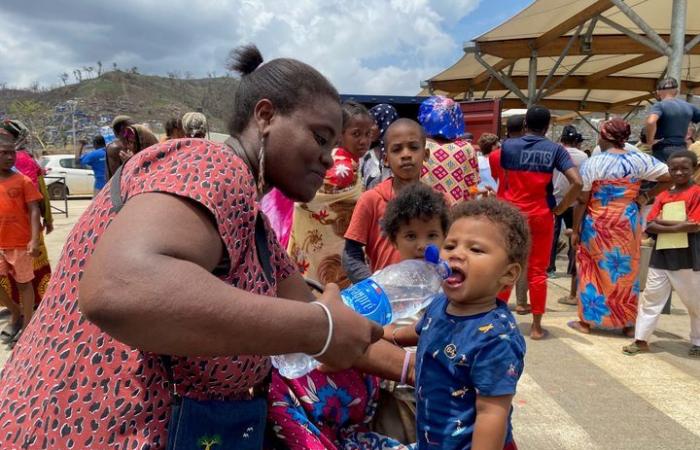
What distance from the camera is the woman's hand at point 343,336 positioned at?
1047mm

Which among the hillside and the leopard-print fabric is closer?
the leopard-print fabric

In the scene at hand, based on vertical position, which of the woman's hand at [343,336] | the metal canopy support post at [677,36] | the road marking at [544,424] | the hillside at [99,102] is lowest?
the road marking at [544,424]

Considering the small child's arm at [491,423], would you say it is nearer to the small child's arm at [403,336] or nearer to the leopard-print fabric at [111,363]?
the small child's arm at [403,336]

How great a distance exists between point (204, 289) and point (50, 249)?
9.25m

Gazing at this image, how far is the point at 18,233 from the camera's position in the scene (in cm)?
468

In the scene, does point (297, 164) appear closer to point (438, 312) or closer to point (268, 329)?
point (268, 329)

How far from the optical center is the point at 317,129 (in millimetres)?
1329

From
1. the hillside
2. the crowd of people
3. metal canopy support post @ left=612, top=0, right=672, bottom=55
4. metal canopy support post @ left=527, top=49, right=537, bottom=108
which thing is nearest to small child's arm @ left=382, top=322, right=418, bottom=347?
the crowd of people

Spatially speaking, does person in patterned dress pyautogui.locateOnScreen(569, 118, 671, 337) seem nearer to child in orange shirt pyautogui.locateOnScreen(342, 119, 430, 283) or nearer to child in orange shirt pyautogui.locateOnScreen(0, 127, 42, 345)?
child in orange shirt pyautogui.locateOnScreen(342, 119, 430, 283)

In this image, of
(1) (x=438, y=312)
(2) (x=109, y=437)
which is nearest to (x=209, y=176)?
(2) (x=109, y=437)

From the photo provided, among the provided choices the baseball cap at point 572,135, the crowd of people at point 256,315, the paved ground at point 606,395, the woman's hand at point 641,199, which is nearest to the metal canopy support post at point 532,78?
the baseball cap at point 572,135

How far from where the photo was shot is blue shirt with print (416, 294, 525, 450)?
1.61 m

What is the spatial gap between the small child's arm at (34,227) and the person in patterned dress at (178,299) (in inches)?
156

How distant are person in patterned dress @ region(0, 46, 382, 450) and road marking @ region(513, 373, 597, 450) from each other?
90.2 inches
